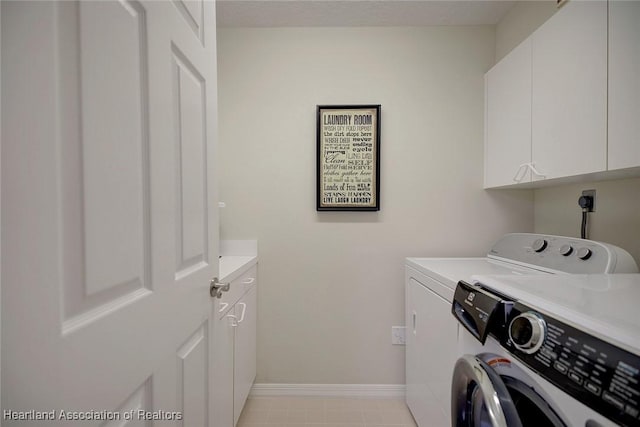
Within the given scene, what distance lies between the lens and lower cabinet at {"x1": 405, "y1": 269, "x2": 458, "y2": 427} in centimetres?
111

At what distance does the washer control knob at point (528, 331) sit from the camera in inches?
22.7

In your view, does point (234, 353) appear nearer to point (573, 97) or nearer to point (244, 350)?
point (244, 350)

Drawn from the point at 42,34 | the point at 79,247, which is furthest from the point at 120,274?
the point at 42,34

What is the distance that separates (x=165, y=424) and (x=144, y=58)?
86cm

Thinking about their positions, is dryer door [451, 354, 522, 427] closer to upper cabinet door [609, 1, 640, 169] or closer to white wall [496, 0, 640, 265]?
upper cabinet door [609, 1, 640, 169]

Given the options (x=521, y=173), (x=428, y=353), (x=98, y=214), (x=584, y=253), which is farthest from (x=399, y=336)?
(x=98, y=214)

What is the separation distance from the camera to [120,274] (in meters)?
0.51

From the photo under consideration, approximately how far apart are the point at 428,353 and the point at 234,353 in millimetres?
963

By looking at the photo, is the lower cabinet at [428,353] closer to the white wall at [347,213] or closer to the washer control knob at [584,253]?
the white wall at [347,213]

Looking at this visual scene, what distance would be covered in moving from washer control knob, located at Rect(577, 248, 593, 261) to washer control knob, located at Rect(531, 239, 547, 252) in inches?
6.3

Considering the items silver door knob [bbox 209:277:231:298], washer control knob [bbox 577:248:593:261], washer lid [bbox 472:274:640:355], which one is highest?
washer control knob [bbox 577:248:593:261]

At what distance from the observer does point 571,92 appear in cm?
107

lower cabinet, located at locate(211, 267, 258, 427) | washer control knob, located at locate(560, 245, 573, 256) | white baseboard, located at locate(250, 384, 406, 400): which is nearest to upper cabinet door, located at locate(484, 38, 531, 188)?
washer control knob, located at locate(560, 245, 573, 256)

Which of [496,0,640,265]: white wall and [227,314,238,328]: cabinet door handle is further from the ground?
[496,0,640,265]: white wall
